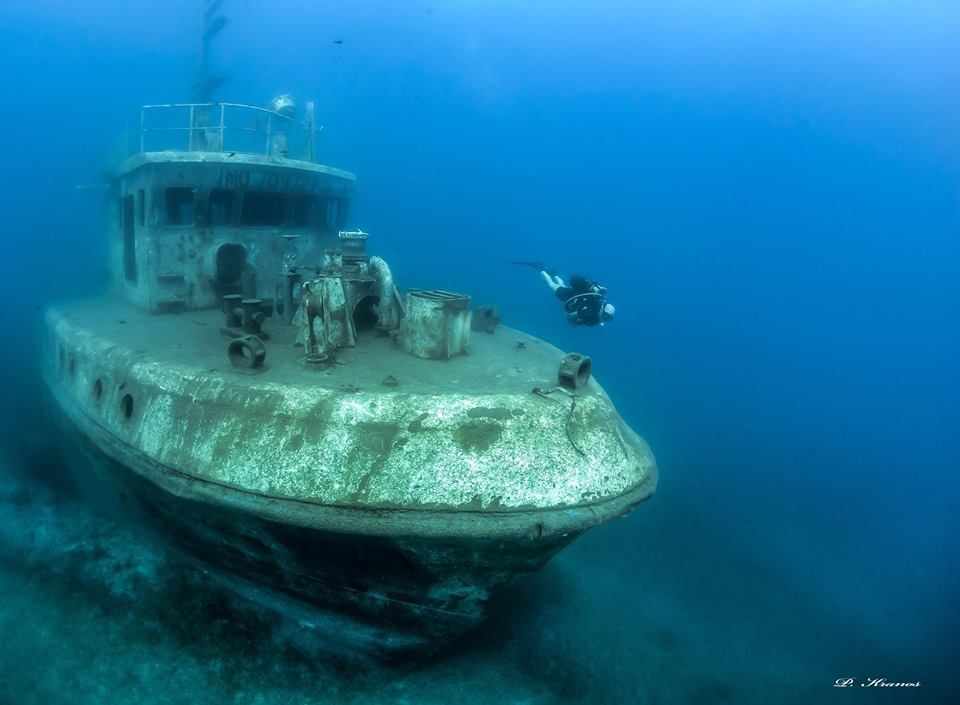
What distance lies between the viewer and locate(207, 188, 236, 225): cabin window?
7957 millimetres

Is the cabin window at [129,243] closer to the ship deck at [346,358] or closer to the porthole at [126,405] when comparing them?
the ship deck at [346,358]

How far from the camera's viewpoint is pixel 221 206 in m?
8.05

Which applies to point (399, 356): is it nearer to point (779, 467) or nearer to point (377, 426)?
point (377, 426)

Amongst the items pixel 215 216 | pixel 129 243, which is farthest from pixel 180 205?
pixel 129 243

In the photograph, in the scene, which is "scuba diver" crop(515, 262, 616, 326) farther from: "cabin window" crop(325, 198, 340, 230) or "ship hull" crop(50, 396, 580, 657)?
"ship hull" crop(50, 396, 580, 657)

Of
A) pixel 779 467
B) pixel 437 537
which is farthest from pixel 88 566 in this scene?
pixel 779 467

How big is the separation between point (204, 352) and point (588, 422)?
13.2ft

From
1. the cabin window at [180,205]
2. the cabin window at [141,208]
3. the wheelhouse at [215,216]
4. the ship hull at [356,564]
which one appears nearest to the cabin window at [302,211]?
the wheelhouse at [215,216]

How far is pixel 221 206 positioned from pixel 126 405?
3767 mm

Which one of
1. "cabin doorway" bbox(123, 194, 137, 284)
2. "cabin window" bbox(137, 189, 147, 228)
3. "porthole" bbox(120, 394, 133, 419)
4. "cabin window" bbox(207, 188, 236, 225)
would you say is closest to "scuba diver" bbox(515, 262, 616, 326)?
"cabin window" bbox(207, 188, 236, 225)

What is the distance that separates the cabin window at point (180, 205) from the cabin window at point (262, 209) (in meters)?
0.72

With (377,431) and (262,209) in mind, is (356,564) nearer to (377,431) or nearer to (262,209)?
(377,431)

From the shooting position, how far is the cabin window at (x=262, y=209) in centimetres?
817

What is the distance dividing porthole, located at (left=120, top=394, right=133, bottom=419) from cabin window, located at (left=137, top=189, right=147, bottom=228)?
3.62 m
